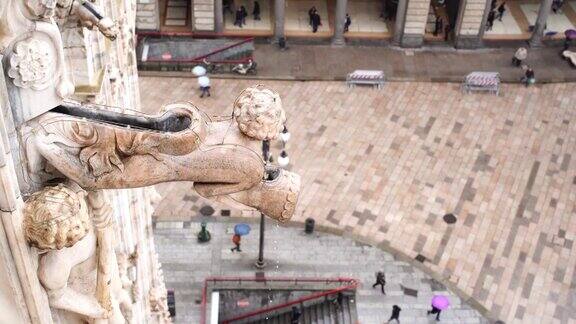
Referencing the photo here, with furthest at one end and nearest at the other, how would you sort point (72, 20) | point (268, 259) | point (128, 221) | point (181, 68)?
point (181, 68) < point (268, 259) < point (128, 221) < point (72, 20)

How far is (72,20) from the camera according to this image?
904cm

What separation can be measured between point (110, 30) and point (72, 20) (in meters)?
0.76

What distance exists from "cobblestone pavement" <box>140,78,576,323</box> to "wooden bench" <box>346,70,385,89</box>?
64cm

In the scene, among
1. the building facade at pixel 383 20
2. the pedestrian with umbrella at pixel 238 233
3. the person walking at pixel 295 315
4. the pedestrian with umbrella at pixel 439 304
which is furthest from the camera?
the building facade at pixel 383 20

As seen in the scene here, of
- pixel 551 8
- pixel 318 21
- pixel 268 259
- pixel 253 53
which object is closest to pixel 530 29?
pixel 551 8

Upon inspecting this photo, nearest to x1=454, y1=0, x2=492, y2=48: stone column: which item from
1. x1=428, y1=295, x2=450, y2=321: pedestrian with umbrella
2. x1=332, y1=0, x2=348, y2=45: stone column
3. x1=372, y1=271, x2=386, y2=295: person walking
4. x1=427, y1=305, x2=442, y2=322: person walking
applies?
x1=332, y1=0, x2=348, y2=45: stone column

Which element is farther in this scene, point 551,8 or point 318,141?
point 551,8

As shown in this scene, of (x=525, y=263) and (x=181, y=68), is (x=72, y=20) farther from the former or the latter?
(x=181, y=68)

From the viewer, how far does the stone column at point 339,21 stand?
50.6 m

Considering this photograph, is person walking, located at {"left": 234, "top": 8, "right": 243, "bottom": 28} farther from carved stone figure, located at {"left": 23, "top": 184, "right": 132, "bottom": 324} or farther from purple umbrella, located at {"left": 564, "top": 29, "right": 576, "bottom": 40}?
carved stone figure, located at {"left": 23, "top": 184, "right": 132, "bottom": 324}

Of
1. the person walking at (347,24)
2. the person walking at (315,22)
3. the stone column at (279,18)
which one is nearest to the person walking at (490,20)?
the person walking at (347,24)

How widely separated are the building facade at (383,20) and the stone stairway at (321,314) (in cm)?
2348

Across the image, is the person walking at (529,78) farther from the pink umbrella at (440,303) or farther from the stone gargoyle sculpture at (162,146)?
the stone gargoyle sculpture at (162,146)

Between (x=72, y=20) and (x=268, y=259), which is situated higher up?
(x=72, y=20)
